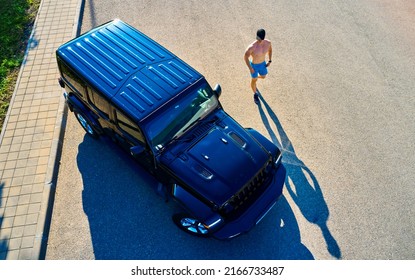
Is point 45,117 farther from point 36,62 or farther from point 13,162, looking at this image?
point 36,62

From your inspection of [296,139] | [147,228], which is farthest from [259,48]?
[147,228]

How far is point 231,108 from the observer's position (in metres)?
7.17

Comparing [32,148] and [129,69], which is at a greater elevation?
[129,69]

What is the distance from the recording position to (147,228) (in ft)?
17.7

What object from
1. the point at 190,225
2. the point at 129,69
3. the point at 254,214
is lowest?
the point at 190,225

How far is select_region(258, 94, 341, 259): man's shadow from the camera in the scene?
17.7ft

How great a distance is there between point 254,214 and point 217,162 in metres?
1.03

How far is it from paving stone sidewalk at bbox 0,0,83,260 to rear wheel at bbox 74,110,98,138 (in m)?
0.58

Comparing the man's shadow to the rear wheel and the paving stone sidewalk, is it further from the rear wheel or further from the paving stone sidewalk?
the paving stone sidewalk

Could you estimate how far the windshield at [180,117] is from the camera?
192 inches

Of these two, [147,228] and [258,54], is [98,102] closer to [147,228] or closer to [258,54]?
[147,228]

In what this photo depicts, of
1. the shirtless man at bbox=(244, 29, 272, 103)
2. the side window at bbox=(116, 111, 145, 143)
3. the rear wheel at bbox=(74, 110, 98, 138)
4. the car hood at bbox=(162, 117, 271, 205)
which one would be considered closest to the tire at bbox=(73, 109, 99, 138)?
the rear wheel at bbox=(74, 110, 98, 138)

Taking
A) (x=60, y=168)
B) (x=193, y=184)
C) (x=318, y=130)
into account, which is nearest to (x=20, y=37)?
(x=60, y=168)

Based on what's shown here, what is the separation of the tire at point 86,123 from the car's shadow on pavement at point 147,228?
396 mm
